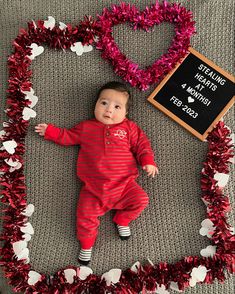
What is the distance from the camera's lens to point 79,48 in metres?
1.28

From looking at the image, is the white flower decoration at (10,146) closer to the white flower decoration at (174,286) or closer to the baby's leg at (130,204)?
the baby's leg at (130,204)

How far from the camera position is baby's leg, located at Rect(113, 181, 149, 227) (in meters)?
1.15

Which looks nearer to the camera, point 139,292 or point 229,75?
point 139,292

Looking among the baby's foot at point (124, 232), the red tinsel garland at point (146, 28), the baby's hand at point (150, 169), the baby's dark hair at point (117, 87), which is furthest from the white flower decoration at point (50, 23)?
the baby's foot at point (124, 232)

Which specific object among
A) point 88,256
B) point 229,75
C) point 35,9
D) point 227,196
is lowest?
point 88,256

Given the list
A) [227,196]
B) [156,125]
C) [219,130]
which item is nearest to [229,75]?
[219,130]

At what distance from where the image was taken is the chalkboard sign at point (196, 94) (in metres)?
1.24

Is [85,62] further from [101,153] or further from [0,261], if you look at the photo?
[0,261]

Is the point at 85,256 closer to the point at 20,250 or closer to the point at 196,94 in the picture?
the point at 20,250

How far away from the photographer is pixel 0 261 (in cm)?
113

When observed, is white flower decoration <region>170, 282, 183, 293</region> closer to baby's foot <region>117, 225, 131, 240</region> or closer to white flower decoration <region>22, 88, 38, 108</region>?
baby's foot <region>117, 225, 131, 240</region>

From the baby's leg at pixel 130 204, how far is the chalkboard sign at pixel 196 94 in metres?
0.29

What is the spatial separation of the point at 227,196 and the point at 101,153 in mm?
459

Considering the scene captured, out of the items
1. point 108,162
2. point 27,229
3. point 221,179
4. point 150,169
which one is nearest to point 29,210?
point 27,229
